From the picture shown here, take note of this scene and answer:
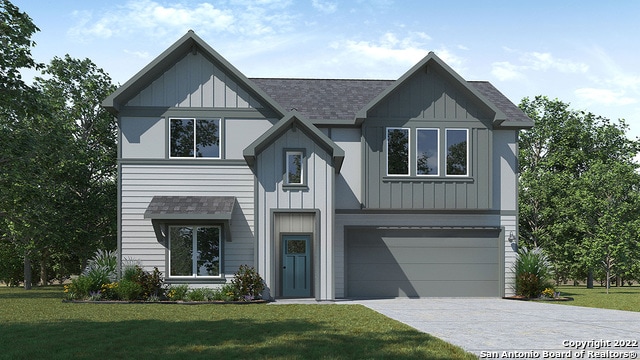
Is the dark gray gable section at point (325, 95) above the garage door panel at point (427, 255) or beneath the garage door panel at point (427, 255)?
above

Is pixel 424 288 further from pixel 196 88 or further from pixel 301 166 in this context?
pixel 196 88

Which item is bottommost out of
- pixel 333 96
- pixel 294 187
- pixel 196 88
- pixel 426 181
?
pixel 294 187

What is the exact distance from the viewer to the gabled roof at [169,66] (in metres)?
21.1

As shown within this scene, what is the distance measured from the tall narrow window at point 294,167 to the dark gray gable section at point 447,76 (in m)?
2.76

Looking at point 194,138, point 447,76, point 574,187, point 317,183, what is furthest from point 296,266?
point 574,187

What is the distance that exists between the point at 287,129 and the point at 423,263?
730 centimetres

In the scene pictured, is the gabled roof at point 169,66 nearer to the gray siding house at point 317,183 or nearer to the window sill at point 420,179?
the gray siding house at point 317,183

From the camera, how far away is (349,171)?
75.9 feet

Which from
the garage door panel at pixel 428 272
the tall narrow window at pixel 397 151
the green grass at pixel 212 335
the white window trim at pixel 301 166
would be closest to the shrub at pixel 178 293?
the green grass at pixel 212 335

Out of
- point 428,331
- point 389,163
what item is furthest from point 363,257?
point 428,331

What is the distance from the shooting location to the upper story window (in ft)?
71.6

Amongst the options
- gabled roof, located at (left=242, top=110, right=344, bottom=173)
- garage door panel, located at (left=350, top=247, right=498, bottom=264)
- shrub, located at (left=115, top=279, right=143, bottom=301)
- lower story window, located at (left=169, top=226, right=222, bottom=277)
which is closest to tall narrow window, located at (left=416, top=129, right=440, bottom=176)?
garage door panel, located at (left=350, top=247, right=498, bottom=264)

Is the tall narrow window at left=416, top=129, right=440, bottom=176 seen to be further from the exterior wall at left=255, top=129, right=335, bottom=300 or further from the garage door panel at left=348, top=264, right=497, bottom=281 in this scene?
the exterior wall at left=255, top=129, right=335, bottom=300

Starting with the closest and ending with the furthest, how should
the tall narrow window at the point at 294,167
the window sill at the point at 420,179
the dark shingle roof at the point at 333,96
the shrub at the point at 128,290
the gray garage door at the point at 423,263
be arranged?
the shrub at the point at 128,290 < the tall narrow window at the point at 294,167 < the window sill at the point at 420,179 < the gray garage door at the point at 423,263 < the dark shingle roof at the point at 333,96
